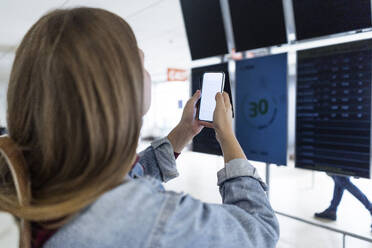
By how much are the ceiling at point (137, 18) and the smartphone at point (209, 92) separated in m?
1.72

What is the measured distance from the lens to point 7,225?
0.44 meters

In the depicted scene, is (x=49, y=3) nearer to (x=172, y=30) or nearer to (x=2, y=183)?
(x=172, y=30)

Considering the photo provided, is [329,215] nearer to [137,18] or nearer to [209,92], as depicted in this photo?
[209,92]

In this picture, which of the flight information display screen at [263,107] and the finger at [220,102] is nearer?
the finger at [220,102]

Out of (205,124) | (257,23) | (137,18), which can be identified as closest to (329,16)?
(257,23)

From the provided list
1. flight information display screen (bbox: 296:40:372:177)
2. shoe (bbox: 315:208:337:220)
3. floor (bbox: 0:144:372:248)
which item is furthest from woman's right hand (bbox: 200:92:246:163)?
shoe (bbox: 315:208:337:220)

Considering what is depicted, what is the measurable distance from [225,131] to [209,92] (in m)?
0.30

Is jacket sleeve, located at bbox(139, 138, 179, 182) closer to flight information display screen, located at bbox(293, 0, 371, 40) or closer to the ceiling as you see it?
flight information display screen, located at bbox(293, 0, 371, 40)

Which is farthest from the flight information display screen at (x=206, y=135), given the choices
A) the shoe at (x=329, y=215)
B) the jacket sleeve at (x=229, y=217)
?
the jacket sleeve at (x=229, y=217)

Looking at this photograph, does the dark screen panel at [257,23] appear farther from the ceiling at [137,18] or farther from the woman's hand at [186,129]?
the ceiling at [137,18]

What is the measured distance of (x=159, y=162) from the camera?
0.83 m

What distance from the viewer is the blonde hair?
1.35 ft

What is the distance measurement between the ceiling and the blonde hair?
6.61ft

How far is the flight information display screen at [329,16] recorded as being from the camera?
112 cm
